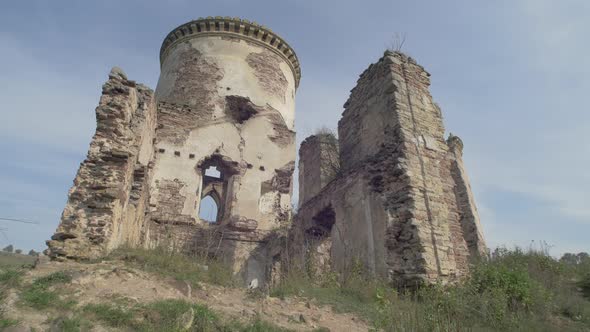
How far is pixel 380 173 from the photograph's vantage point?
6957 millimetres

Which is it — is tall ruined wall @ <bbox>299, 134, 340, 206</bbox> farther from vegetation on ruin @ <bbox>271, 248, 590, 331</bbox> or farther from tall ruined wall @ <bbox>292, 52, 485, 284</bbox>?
vegetation on ruin @ <bbox>271, 248, 590, 331</bbox>

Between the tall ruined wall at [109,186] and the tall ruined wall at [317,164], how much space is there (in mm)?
4632

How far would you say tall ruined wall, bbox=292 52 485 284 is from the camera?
6.05 m

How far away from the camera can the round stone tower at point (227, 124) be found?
9000 millimetres

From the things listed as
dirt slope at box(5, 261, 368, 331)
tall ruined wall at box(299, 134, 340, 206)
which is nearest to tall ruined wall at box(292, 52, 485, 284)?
tall ruined wall at box(299, 134, 340, 206)

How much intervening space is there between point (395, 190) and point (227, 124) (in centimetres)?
524

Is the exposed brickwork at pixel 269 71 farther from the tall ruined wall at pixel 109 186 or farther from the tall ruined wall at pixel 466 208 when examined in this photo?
the tall ruined wall at pixel 466 208

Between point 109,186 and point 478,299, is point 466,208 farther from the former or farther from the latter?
point 109,186

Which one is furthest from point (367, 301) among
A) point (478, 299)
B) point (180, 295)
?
point (180, 295)

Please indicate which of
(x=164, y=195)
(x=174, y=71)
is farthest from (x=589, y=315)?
(x=174, y=71)

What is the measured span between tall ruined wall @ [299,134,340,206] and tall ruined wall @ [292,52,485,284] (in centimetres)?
88

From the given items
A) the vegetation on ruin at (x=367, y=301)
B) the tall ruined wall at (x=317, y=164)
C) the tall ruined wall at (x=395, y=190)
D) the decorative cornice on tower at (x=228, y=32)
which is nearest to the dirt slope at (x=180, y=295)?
the vegetation on ruin at (x=367, y=301)

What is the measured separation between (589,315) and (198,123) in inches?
343

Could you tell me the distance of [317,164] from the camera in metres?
10.0
